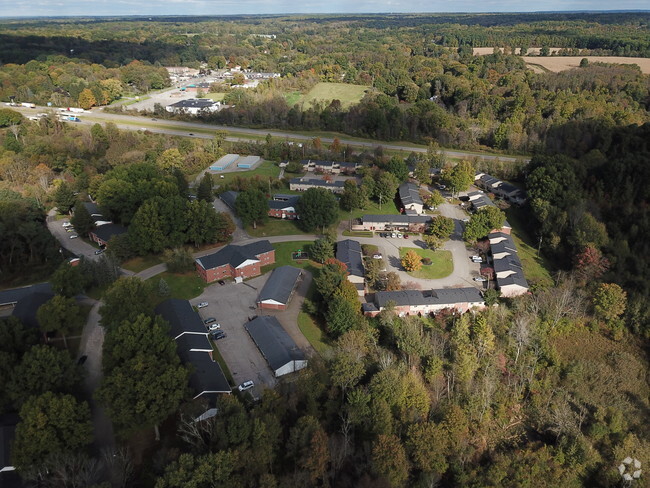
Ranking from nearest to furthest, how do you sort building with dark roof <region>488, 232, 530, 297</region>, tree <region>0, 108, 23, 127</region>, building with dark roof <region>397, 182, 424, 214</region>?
building with dark roof <region>488, 232, 530, 297</region>, building with dark roof <region>397, 182, 424, 214</region>, tree <region>0, 108, 23, 127</region>

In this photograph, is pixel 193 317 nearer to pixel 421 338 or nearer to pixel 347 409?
pixel 347 409

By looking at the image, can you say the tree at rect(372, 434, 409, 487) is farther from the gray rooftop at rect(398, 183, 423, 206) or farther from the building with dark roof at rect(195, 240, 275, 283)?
the gray rooftop at rect(398, 183, 423, 206)

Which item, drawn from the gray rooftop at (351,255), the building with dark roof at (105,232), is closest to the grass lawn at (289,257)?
the gray rooftop at (351,255)

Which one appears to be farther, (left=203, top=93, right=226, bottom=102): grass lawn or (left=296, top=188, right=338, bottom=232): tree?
(left=203, top=93, right=226, bottom=102): grass lawn

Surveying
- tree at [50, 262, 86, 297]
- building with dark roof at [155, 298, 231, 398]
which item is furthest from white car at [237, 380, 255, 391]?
tree at [50, 262, 86, 297]

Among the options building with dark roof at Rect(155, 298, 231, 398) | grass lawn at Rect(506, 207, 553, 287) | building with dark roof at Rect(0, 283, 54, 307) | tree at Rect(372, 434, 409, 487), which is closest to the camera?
tree at Rect(372, 434, 409, 487)

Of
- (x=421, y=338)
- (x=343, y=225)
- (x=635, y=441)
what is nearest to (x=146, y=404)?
(x=421, y=338)

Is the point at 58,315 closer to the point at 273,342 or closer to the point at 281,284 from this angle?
the point at 273,342
